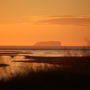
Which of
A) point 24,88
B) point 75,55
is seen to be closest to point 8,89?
point 24,88

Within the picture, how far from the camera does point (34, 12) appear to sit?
1083 millimetres

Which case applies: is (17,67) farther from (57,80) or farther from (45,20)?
(45,20)

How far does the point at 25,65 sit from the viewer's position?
1008 millimetres

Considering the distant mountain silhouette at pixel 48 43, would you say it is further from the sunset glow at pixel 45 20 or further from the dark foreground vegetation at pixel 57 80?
the dark foreground vegetation at pixel 57 80

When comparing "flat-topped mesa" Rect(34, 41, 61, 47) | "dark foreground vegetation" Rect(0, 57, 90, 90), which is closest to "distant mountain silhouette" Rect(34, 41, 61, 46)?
"flat-topped mesa" Rect(34, 41, 61, 47)

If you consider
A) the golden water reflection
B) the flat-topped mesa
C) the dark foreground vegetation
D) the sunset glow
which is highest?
the sunset glow

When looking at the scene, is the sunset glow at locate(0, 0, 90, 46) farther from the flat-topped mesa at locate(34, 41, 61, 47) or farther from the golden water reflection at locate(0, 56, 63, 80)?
the golden water reflection at locate(0, 56, 63, 80)

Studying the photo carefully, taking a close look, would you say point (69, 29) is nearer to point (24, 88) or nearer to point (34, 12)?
point (34, 12)

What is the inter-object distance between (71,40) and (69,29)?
9 centimetres

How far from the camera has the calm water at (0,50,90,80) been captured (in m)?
0.99

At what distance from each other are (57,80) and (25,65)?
263 mm

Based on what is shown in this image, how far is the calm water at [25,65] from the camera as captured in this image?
989mm

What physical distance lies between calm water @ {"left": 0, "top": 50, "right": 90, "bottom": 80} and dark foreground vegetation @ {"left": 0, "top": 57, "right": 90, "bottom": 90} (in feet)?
0.10

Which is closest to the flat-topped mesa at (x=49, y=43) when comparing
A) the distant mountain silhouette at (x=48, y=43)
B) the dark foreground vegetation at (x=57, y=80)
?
the distant mountain silhouette at (x=48, y=43)
